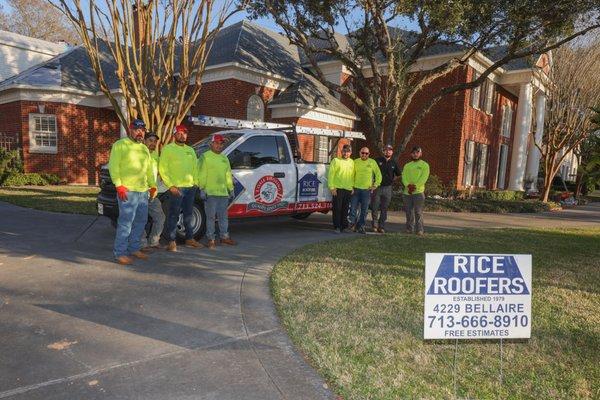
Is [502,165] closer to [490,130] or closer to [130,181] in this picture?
[490,130]

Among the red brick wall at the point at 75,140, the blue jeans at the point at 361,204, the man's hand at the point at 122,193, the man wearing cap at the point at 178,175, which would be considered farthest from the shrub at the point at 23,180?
the blue jeans at the point at 361,204

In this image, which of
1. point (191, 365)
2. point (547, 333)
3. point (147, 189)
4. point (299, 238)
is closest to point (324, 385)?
point (191, 365)

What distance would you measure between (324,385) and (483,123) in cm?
2093

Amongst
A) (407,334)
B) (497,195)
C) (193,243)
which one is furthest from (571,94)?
(407,334)

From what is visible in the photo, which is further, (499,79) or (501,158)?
(501,158)

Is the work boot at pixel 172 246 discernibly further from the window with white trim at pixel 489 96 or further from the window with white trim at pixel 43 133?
the window with white trim at pixel 489 96

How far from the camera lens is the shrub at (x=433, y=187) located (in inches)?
696

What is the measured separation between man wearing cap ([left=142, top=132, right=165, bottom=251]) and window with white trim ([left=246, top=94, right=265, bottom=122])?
11.3 m

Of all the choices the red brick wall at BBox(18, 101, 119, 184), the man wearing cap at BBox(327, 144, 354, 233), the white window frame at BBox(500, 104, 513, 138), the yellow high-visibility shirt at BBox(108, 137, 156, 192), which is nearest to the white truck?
the man wearing cap at BBox(327, 144, 354, 233)

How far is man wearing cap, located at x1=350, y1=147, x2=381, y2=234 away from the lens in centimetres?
898

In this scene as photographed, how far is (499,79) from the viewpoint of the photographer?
2253 centimetres

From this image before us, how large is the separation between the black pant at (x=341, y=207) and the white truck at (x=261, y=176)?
1.38 feet

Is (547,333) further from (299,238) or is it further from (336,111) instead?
(336,111)

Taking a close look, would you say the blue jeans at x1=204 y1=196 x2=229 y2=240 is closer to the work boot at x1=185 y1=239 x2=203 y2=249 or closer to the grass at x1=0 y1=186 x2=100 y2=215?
the work boot at x1=185 y1=239 x2=203 y2=249
